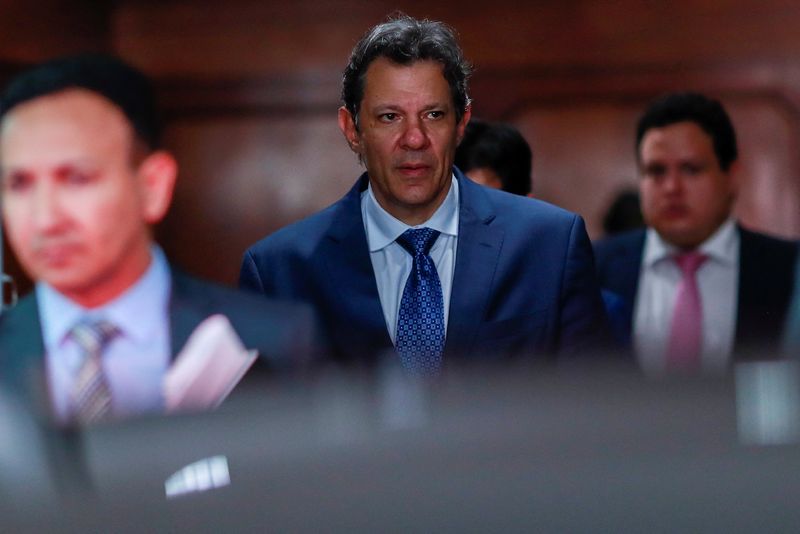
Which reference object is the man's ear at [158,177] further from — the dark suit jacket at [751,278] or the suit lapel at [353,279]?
the dark suit jacket at [751,278]

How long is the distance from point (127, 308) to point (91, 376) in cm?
8

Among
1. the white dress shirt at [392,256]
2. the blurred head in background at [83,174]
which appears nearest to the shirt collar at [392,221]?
the white dress shirt at [392,256]

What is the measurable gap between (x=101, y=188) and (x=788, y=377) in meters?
0.66

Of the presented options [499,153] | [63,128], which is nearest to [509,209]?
[499,153]

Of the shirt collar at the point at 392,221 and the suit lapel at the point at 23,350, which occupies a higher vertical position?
the shirt collar at the point at 392,221

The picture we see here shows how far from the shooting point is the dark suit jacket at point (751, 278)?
1.14 m

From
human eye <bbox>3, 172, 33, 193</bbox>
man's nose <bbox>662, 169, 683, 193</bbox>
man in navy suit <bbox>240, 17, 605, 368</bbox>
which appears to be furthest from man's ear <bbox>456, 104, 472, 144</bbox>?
human eye <bbox>3, 172, 33, 193</bbox>

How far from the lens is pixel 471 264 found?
1249 mm

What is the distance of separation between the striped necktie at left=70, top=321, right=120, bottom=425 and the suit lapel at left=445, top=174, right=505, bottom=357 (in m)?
0.35

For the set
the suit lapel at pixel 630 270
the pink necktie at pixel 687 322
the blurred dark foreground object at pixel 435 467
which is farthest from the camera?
the suit lapel at pixel 630 270

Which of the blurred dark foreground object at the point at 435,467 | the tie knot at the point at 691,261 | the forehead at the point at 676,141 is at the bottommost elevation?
the blurred dark foreground object at the point at 435,467

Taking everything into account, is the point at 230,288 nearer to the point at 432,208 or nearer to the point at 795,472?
the point at 432,208

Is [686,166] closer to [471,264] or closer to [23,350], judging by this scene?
[471,264]

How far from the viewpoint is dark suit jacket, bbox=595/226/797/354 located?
3.75 feet
